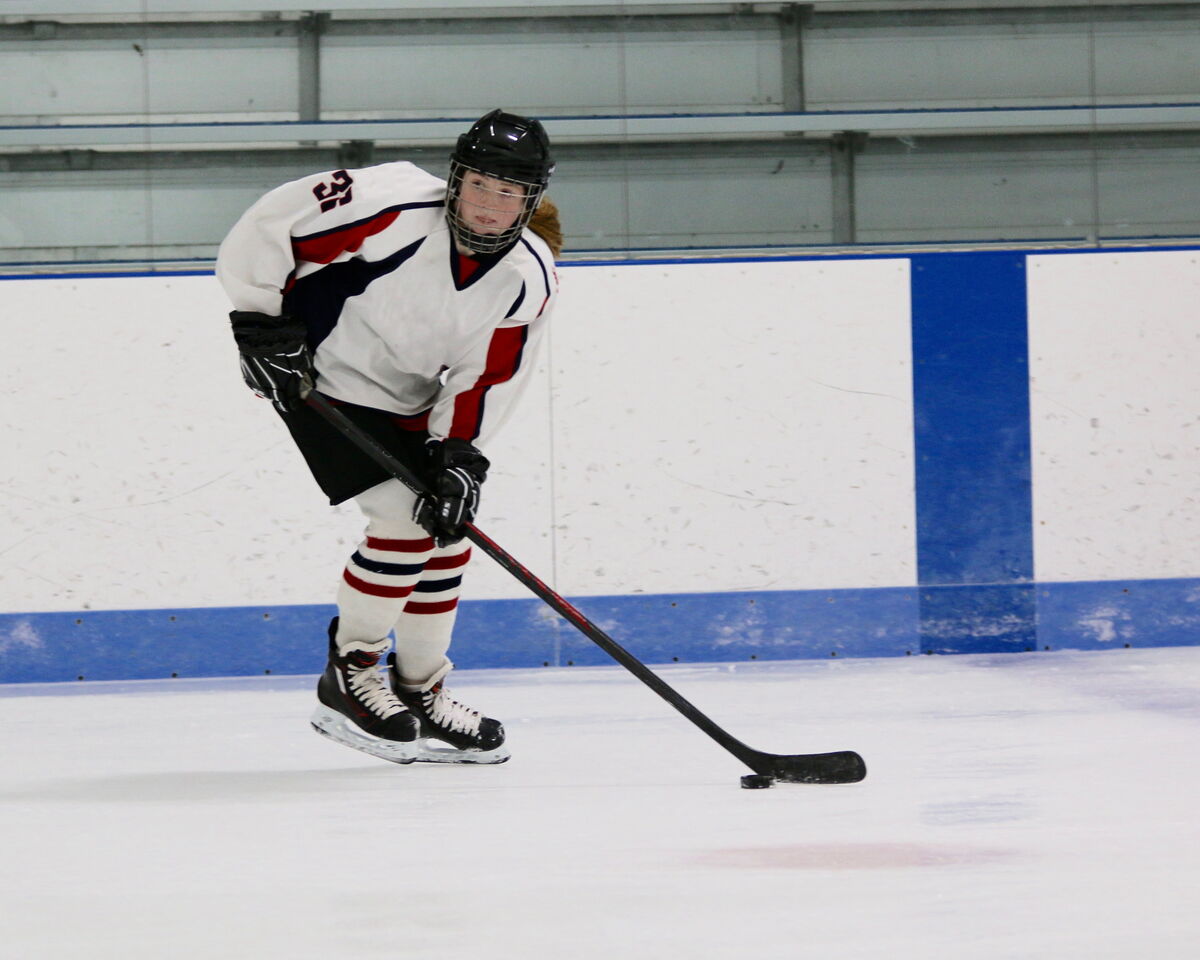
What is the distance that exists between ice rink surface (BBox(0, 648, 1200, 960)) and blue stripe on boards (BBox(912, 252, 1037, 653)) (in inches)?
24.6

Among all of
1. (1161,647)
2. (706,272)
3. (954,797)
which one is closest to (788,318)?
(706,272)

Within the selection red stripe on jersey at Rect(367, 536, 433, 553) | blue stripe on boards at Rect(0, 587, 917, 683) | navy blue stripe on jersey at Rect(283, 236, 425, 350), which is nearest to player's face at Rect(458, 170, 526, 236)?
navy blue stripe on jersey at Rect(283, 236, 425, 350)

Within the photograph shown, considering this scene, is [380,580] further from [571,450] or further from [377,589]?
[571,450]

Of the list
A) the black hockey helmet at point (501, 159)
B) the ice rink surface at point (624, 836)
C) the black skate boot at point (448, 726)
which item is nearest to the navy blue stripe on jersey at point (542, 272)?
the black hockey helmet at point (501, 159)

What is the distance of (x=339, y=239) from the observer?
2037mm

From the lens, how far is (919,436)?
3.37 metres

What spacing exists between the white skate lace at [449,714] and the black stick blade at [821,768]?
1.60 ft

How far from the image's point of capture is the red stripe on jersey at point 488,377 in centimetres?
214

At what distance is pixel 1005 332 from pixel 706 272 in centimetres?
71

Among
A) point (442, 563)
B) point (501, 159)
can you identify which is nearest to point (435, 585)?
point (442, 563)

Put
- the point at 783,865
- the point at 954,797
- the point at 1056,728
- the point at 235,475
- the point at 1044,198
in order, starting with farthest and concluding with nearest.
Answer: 1. the point at 1044,198
2. the point at 235,475
3. the point at 1056,728
4. the point at 954,797
5. the point at 783,865

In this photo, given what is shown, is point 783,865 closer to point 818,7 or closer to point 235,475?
point 235,475

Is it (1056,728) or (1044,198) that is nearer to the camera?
(1056,728)

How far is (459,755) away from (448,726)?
0.15 ft
